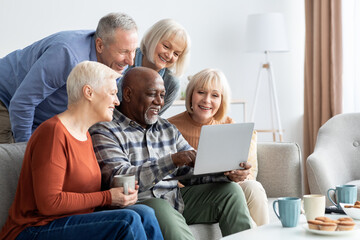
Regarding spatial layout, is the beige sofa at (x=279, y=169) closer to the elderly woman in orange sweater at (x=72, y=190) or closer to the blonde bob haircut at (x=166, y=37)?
the blonde bob haircut at (x=166, y=37)

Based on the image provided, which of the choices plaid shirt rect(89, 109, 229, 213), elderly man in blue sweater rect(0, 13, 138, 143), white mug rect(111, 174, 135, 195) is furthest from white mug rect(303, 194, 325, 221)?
elderly man in blue sweater rect(0, 13, 138, 143)

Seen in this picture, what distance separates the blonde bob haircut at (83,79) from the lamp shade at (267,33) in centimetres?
314

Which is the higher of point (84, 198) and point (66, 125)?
point (66, 125)

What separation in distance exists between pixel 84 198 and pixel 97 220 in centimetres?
9

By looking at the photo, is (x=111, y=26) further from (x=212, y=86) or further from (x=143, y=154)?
(x=212, y=86)

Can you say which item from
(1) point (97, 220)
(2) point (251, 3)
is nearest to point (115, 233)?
(1) point (97, 220)

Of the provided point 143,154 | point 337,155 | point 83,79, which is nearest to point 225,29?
point 337,155

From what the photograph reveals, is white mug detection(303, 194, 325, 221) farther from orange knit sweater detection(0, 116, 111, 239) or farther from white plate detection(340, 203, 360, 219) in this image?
orange knit sweater detection(0, 116, 111, 239)

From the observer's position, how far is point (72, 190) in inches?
73.2

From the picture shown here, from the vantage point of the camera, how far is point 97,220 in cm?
177

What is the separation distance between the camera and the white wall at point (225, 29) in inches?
178

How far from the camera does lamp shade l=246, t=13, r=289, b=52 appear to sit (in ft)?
16.1

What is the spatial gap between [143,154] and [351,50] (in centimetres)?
310

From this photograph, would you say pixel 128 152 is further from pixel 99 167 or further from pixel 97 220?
pixel 97 220
